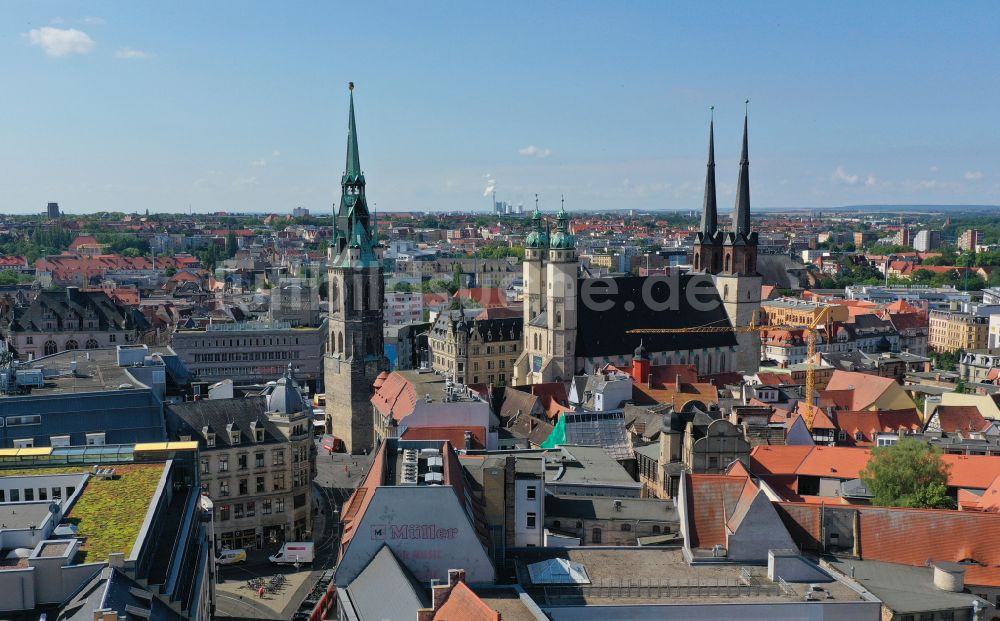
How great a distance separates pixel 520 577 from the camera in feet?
118

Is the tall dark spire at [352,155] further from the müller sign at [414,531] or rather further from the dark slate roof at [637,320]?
the müller sign at [414,531]

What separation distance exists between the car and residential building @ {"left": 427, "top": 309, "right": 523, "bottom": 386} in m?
47.5

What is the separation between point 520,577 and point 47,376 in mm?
35955

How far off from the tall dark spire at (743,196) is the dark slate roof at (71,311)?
72.8 metres

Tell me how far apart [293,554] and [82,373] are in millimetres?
17911

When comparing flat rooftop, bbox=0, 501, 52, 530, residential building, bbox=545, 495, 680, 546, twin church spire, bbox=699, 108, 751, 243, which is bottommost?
residential building, bbox=545, 495, 680, 546

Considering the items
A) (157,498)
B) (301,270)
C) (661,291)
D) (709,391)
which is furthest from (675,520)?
(301,270)

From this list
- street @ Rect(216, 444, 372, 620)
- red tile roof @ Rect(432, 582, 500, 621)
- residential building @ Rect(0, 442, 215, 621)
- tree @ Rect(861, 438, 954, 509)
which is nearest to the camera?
residential building @ Rect(0, 442, 215, 621)

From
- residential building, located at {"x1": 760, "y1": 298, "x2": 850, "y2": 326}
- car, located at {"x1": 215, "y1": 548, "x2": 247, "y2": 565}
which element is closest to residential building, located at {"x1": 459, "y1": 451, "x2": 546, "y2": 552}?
car, located at {"x1": 215, "y1": 548, "x2": 247, "y2": 565}

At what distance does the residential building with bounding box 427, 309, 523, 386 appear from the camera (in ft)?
334

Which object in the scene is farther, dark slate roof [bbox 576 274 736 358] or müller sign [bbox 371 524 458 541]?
dark slate roof [bbox 576 274 736 358]

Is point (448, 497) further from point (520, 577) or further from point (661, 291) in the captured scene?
point (661, 291)

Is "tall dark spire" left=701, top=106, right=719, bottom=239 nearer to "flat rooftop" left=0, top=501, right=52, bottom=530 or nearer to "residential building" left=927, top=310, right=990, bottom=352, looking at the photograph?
"residential building" left=927, top=310, right=990, bottom=352

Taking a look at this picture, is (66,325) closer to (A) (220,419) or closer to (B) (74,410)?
(A) (220,419)
